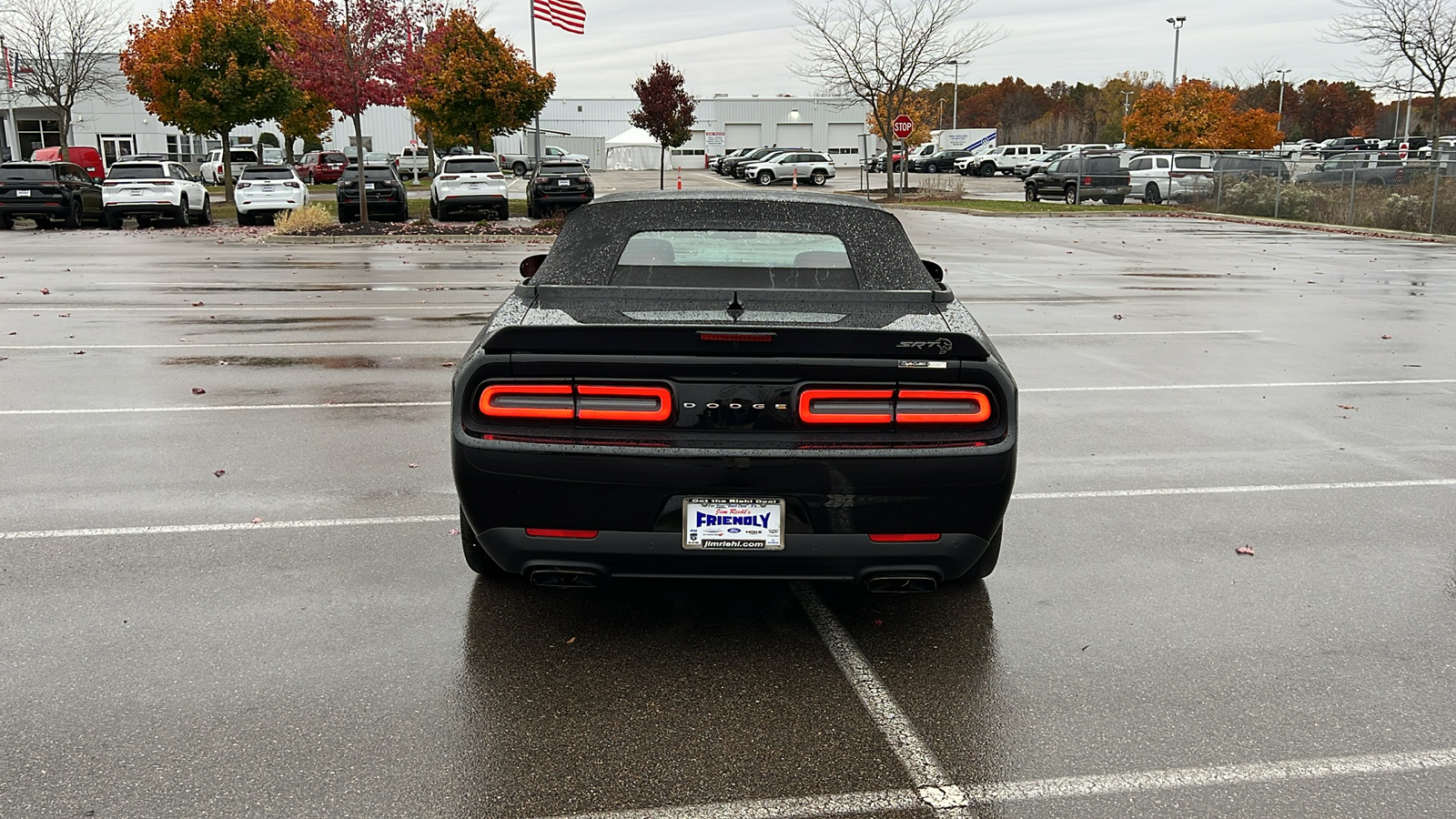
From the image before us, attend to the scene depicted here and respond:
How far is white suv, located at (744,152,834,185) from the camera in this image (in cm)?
5216

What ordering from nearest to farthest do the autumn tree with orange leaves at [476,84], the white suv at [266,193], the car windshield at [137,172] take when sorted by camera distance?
the white suv at [266,193] → the car windshield at [137,172] → the autumn tree with orange leaves at [476,84]

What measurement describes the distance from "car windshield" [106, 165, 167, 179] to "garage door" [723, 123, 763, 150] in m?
64.3

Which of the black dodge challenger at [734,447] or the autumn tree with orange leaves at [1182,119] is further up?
the autumn tree with orange leaves at [1182,119]

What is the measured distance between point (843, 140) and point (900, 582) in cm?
8990

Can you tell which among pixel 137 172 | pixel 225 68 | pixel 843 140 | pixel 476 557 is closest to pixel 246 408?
pixel 476 557

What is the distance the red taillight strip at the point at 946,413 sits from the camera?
3.65 meters

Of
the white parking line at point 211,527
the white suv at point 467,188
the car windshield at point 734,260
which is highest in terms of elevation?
the white suv at point 467,188

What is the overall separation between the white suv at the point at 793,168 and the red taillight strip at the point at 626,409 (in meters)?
49.3

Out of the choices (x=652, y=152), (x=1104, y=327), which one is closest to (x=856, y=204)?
(x=1104, y=327)

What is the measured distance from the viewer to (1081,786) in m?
3.16

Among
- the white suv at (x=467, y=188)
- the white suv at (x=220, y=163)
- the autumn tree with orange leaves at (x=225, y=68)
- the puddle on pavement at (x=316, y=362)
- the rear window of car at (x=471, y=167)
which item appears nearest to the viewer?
the puddle on pavement at (x=316, y=362)

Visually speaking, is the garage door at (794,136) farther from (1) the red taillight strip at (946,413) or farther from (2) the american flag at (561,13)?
(1) the red taillight strip at (946,413)

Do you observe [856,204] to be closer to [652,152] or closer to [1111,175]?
[1111,175]

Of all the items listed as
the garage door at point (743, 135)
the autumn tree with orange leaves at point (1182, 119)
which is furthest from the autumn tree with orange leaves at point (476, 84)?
the garage door at point (743, 135)
